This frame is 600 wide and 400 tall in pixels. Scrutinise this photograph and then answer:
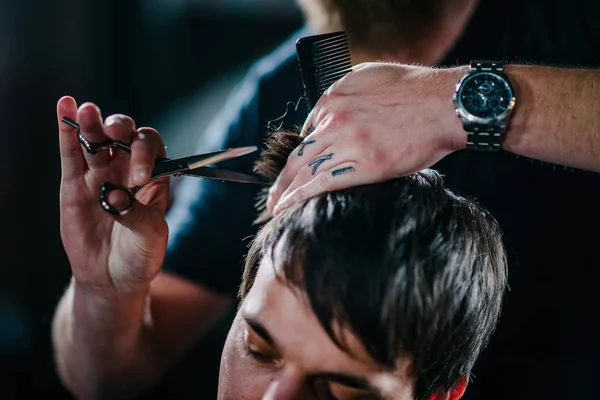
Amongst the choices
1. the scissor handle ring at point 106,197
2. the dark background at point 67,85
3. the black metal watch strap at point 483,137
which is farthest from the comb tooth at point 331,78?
the dark background at point 67,85

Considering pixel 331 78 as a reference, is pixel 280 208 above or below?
below

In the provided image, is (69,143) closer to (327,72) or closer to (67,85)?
(327,72)

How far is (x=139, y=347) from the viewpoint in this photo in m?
1.40

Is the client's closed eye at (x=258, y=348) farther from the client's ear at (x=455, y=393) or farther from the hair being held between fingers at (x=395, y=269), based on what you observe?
the client's ear at (x=455, y=393)

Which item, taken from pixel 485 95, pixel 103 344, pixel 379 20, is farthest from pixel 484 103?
pixel 103 344

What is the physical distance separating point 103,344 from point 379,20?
81 cm

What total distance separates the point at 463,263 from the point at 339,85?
1.04 ft

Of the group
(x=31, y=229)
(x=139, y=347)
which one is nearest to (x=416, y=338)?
(x=139, y=347)

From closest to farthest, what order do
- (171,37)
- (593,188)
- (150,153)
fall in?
(150,153) < (593,188) < (171,37)

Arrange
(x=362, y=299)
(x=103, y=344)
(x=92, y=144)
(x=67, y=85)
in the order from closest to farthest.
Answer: (x=362, y=299)
(x=92, y=144)
(x=103, y=344)
(x=67, y=85)

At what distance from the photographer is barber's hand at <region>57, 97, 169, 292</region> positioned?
1086 millimetres

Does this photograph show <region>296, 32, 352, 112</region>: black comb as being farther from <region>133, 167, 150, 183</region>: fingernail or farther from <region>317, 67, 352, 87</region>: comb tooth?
<region>133, 167, 150, 183</region>: fingernail

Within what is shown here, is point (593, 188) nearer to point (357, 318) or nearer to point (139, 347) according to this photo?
point (357, 318)

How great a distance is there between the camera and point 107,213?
1.16 metres
